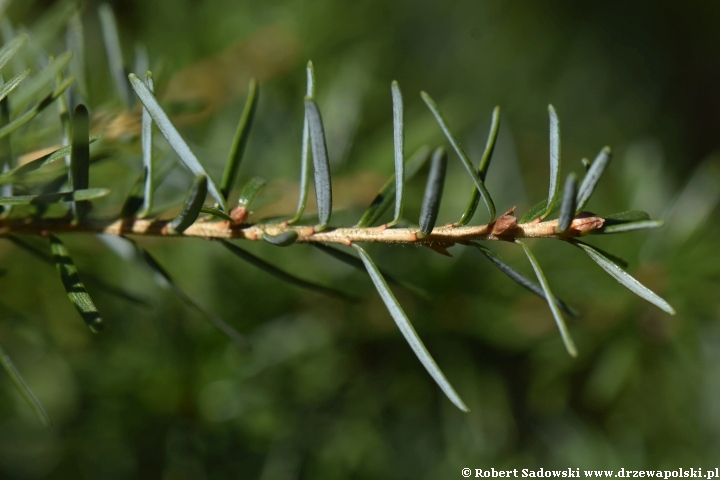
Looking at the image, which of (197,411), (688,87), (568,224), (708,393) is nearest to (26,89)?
(568,224)

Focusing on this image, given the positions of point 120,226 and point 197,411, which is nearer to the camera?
point 120,226

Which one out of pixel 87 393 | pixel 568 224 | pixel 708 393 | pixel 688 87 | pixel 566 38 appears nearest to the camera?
pixel 568 224

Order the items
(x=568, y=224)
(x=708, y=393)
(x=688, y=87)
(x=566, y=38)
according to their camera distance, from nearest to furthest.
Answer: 1. (x=568, y=224)
2. (x=708, y=393)
3. (x=566, y=38)
4. (x=688, y=87)

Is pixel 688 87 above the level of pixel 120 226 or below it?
below

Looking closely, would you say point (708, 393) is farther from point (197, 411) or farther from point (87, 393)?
point (87, 393)

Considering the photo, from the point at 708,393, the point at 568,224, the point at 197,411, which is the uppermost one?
the point at 568,224

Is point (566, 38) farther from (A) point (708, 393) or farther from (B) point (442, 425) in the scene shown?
(B) point (442, 425)
